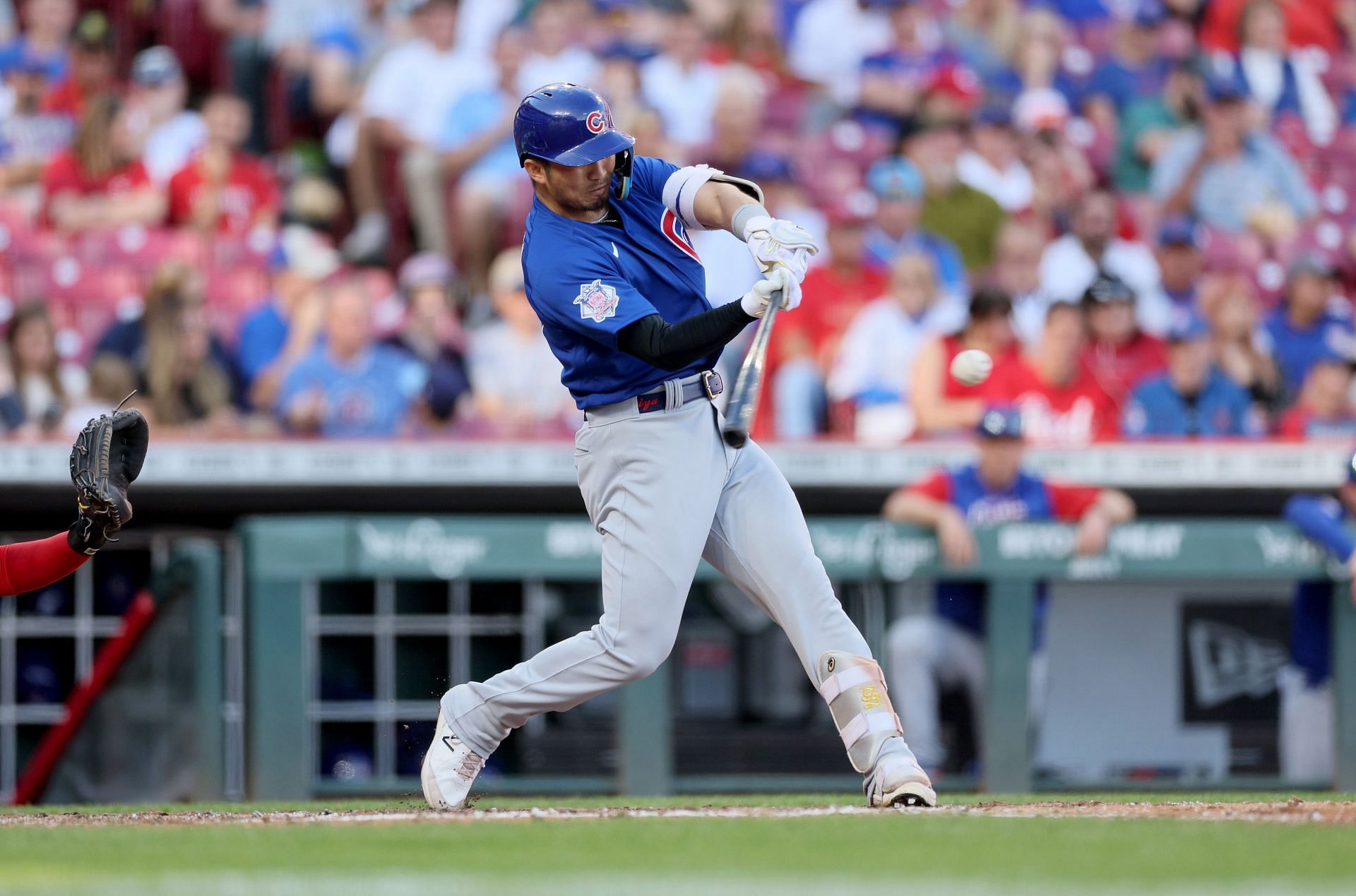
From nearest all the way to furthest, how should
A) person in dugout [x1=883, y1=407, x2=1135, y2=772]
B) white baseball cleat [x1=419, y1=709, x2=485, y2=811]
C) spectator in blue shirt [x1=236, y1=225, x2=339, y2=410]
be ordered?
1. white baseball cleat [x1=419, y1=709, x2=485, y2=811]
2. person in dugout [x1=883, y1=407, x2=1135, y2=772]
3. spectator in blue shirt [x1=236, y1=225, x2=339, y2=410]

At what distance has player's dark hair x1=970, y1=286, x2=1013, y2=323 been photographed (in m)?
7.95

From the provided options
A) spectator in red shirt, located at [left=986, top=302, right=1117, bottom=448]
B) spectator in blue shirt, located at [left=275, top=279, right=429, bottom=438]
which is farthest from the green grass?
spectator in red shirt, located at [left=986, top=302, right=1117, bottom=448]

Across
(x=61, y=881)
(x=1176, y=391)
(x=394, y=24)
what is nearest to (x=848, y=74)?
(x=394, y=24)

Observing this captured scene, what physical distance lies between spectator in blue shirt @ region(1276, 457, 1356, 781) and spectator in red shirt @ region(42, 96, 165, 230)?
559 cm

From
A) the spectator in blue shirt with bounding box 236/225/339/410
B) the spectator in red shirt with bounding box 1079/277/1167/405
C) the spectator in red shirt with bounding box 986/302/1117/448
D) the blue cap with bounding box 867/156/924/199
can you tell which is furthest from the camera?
the blue cap with bounding box 867/156/924/199

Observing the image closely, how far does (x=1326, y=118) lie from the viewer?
11.0 meters

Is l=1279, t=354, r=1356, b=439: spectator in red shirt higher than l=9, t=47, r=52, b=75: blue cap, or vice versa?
l=9, t=47, r=52, b=75: blue cap

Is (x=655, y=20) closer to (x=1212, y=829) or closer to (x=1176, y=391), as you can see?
(x=1176, y=391)

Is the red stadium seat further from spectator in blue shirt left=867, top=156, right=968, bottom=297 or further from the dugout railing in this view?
spectator in blue shirt left=867, top=156, right=968, bottom=297

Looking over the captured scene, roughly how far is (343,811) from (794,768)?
2.60 meters

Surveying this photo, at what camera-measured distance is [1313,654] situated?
691cm

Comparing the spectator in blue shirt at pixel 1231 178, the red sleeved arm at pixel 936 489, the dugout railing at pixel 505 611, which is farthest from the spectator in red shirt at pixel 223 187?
the spectator in blue shirt at pixel 1231 178

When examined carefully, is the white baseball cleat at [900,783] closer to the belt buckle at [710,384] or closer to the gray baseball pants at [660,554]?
the gray baseball pants at [660,554]

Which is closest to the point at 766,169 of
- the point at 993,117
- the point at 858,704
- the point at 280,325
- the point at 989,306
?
the point at 993,117
